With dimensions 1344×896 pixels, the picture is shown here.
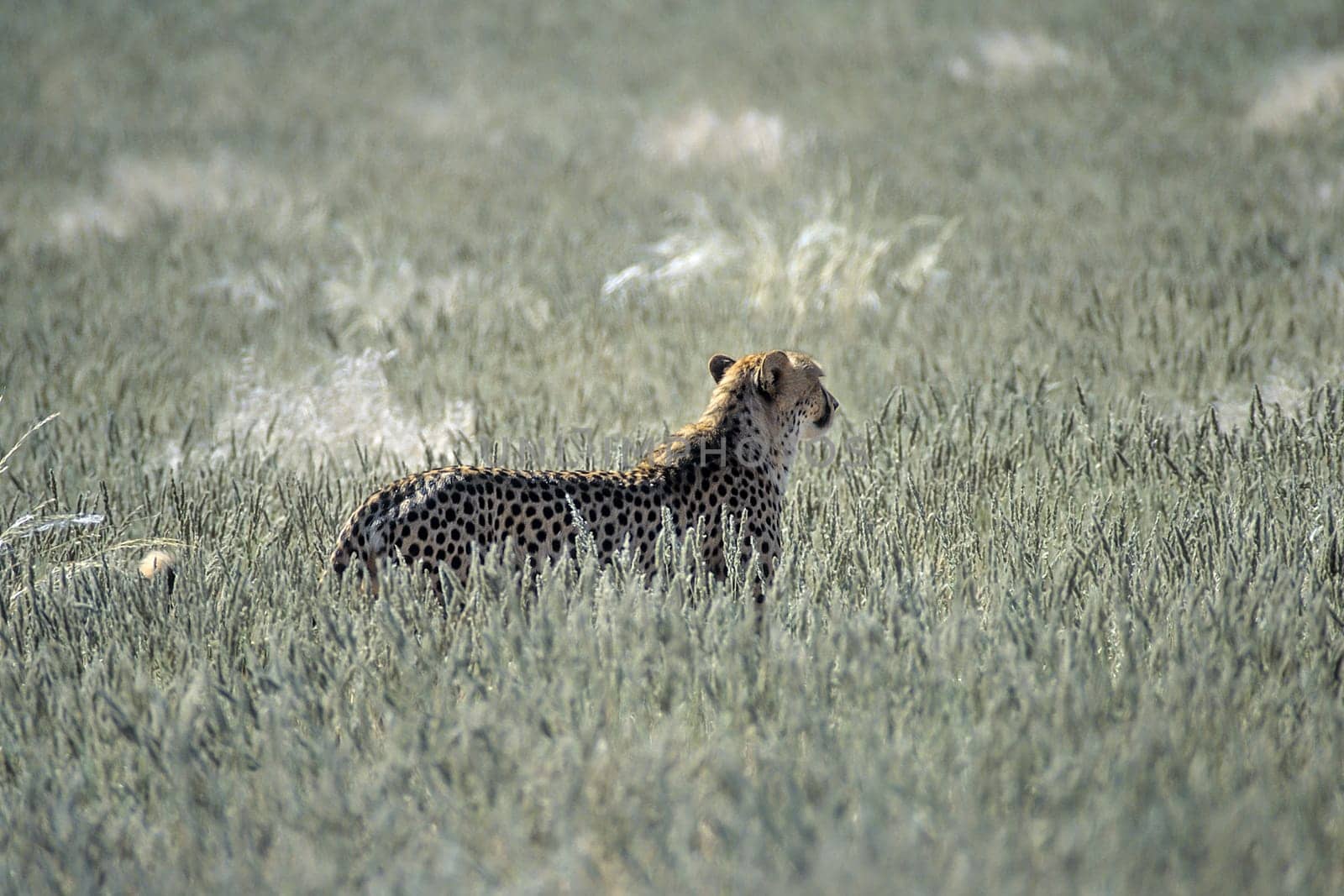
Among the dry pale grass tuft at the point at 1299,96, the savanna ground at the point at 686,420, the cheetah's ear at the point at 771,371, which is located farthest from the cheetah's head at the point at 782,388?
the dry pale grass tuft at the point at 1299,96

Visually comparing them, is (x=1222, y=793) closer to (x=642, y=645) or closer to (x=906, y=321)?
(x=642, y=645)

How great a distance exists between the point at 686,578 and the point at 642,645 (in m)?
0.28

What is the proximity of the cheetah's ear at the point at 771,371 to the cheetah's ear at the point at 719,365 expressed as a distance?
0.86ft

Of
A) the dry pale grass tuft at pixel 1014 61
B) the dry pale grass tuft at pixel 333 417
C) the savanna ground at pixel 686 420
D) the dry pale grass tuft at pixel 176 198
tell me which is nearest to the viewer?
the savanna ground at pixel 686 420

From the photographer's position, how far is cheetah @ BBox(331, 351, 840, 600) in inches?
129

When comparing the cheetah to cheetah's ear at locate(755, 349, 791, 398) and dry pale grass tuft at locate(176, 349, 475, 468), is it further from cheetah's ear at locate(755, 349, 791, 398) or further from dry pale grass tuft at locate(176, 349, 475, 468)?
dry pale grass tuft at locate(176, 349, 475, 468)

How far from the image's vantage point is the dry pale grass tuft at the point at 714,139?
12.6 m

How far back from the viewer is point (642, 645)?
2857 mm

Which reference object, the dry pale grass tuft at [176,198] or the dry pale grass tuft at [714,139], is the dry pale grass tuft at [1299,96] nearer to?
the dry pale grass tuft at [714,139]

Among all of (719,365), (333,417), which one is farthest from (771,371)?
(333,417)

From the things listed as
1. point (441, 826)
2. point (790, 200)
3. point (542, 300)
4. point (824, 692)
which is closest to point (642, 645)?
point (824, 692)

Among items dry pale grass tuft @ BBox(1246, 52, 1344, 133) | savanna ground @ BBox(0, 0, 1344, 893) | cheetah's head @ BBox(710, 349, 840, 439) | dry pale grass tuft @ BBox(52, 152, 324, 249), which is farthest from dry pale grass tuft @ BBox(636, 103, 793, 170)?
cheetah's head @ BBox(710, 349, 840, 439)

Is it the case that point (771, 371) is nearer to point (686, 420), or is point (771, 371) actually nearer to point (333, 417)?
point (686, 420)

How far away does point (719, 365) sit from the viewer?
439 centimetres
